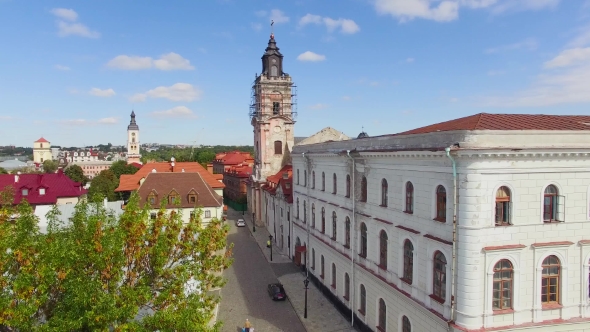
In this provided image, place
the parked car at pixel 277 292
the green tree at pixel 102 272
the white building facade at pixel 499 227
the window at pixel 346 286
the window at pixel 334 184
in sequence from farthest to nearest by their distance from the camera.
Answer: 1. the parked car at pixel 277 292
2. the window at pixel 334 184
3. the window at pixel 346 286
4. the white building facade at pixel 499 227
5. the green tree at pixel 102 272

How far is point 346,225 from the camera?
23.3 m

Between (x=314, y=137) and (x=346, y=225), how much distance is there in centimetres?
2165

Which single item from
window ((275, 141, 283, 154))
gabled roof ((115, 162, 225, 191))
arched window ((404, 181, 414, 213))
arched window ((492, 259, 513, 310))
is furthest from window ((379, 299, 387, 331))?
window ((275, 141, 283, 154))

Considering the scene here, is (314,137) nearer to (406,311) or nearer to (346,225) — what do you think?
(346,225)

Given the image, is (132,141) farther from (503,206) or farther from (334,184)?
(503,206)

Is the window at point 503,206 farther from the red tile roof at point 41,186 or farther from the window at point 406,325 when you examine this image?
the red tile roof at point 41,186

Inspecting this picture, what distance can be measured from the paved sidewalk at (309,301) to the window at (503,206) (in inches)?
424

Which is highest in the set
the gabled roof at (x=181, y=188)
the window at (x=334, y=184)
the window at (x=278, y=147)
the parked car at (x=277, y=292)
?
the window at (x=278, y=147)

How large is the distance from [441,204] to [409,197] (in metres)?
2.13

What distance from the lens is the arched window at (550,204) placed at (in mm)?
14023

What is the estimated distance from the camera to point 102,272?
11094mm

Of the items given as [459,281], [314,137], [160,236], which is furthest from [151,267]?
[314,137]

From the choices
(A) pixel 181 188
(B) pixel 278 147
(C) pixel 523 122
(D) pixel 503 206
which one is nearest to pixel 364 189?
(C) pixel 523 122

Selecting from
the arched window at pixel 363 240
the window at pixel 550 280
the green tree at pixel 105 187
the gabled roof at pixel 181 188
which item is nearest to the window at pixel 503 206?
the window at pixel 550 280
